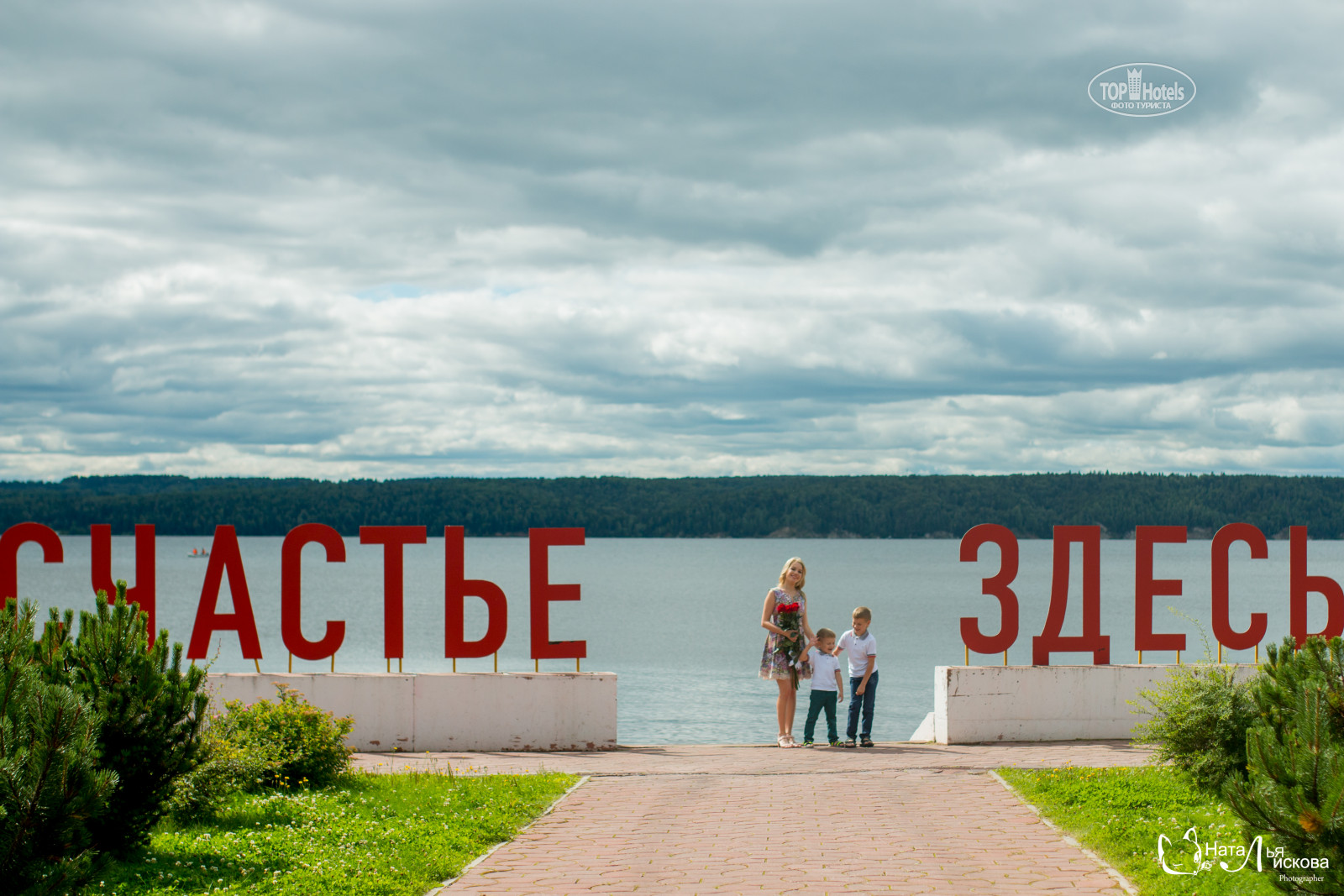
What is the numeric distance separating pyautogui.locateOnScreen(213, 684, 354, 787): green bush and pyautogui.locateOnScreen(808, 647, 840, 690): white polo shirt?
523cm

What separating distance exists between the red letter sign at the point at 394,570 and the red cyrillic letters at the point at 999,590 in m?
6.66

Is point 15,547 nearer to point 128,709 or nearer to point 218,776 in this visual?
point 218,776

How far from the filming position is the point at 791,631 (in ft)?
42.5

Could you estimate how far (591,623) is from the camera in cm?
6869

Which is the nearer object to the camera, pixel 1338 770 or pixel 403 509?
pixel 1338 770

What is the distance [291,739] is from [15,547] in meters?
5.95

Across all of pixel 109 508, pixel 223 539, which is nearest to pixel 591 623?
pixel 223 539

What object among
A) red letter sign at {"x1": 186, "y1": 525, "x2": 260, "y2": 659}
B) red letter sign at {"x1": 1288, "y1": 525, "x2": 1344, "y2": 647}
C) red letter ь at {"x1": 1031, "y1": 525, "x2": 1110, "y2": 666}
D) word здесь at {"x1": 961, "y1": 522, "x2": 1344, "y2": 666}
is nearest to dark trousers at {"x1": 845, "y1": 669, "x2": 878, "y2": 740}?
word здесь at {"x1": 961, "y1": 522, "x2": 1344, "y2": 666}

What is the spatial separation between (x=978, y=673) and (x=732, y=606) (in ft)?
222

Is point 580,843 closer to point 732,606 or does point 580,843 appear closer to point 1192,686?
point 1192,686

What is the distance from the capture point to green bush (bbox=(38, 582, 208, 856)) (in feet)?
25.4

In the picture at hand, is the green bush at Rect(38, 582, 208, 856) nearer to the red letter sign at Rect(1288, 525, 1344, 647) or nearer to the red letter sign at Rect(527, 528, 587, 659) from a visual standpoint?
the red letter sign at Rect(527, 528, 587, 659)

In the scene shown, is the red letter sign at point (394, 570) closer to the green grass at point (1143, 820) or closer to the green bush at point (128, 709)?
the green bush at point (128, 709)

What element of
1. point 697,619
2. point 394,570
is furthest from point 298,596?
point 697,619
